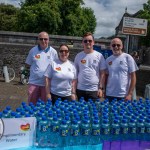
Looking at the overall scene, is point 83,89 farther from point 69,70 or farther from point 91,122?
point 91,122

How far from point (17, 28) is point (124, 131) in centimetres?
2576

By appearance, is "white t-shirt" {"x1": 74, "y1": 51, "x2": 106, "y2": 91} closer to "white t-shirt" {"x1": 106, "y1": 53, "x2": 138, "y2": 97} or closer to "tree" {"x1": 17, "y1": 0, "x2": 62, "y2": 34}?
"white t-shirt" {"x1": 106, "y1": 53, "x2": 138, "y2": 97}

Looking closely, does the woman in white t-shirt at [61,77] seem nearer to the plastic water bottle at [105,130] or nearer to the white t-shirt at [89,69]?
the white t-shirt at [89,69]

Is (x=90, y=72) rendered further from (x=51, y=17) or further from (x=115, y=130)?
(x=51, y=17)

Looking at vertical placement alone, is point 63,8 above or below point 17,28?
above

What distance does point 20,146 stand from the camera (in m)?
2.86

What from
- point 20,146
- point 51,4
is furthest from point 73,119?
point 51,4

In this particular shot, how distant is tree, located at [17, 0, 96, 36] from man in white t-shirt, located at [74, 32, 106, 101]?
70.7 feet

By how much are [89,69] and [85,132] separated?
160cm

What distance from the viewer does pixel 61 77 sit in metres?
4.09

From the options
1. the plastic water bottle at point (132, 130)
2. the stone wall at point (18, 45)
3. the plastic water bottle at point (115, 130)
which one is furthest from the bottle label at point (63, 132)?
the stone wall at point (18, 45)

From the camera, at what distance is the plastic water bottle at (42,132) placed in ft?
9.29

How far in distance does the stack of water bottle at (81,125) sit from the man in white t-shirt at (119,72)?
1.11m

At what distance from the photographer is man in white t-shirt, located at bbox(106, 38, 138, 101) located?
429cm
